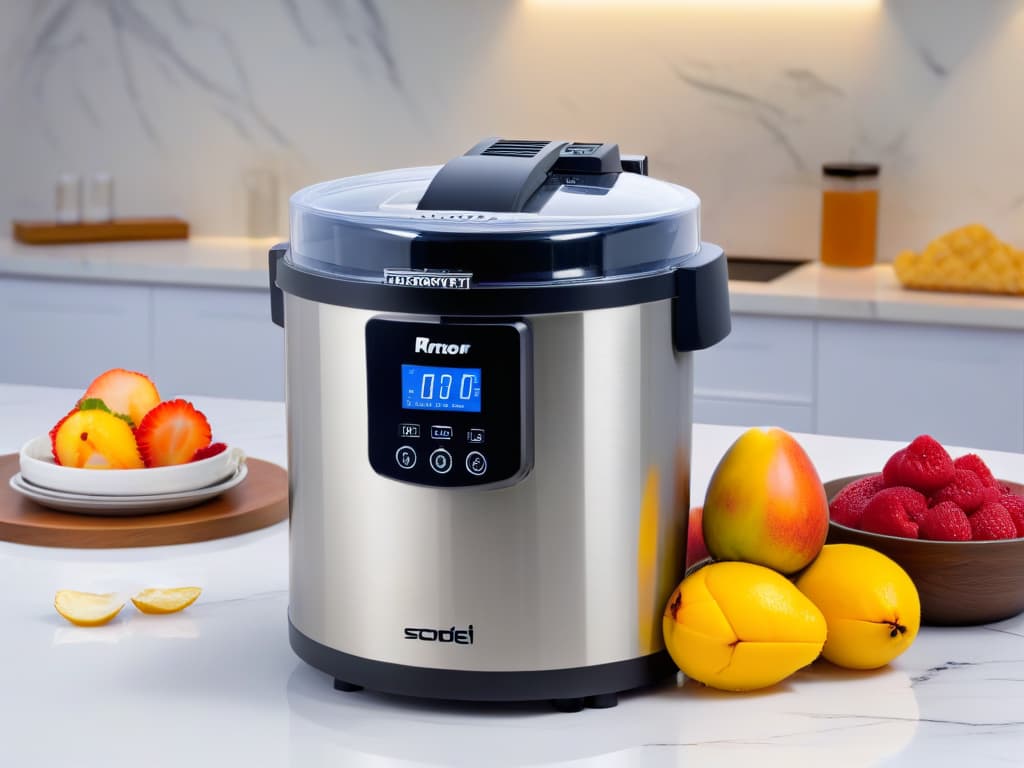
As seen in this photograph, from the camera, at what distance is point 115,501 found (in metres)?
1.25

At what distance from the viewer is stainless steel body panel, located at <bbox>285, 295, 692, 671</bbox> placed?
864mm

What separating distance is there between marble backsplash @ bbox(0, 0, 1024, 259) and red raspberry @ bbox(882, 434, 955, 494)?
2.12 m

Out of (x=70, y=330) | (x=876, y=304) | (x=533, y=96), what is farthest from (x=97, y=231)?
(x=876, y=304)

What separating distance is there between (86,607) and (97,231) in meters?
2.43

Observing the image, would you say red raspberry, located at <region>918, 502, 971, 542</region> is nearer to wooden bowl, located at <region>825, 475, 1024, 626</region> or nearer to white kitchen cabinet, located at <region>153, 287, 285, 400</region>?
wooden bowl, located at <region>825, 475, 1024, 626</region>

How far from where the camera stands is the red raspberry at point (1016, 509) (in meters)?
1.02

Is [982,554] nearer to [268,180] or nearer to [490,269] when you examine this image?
[490,269]

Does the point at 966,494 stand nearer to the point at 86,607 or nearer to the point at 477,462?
the point at 477,462

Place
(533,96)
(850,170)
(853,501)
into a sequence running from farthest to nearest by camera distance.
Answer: (533,96)
(850,170)
(853,501)

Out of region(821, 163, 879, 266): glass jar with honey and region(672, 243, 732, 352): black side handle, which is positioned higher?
region(672, 243, 732, 352): black side handle

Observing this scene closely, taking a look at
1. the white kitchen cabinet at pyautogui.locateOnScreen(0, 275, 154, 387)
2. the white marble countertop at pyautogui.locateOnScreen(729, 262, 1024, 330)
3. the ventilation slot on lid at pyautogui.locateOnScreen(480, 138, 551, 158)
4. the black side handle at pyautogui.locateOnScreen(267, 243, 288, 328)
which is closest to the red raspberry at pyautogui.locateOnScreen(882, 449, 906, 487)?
the ventilation slot on lid at pyautogui.locateOnScreen(480, 138, 551, 158)

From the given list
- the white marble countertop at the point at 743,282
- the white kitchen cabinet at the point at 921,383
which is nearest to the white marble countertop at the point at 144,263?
the white marble countertop at the point at 743,282

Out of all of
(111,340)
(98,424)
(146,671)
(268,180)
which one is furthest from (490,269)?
(268,180)

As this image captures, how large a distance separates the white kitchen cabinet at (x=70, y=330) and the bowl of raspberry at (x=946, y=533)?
229 centimetres
